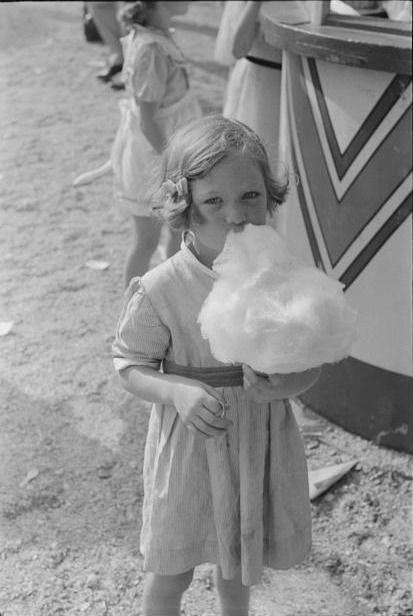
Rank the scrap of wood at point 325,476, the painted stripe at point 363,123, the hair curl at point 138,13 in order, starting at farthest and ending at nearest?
1. the hair curl at point 138,13
2. the scrap of wood at point 325,476
3. the painted stripe at point 363,123

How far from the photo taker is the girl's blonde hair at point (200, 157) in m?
2.08

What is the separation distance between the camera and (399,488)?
11.4 feet

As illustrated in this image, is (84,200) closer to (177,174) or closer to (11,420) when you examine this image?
(11,420)

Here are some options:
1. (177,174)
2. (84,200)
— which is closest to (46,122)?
(84,200)

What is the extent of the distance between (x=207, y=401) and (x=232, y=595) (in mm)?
760

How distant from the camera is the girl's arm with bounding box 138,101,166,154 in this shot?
13.9ft

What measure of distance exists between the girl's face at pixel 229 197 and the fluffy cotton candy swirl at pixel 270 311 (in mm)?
45

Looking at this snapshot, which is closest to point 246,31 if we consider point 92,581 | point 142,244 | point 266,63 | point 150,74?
point 266,63

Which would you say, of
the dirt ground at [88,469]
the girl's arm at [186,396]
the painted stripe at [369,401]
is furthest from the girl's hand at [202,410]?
the painted stripe at [369,401]

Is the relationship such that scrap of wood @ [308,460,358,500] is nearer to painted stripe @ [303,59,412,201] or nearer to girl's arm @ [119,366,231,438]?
painted stripe @ [303,59,412,201]

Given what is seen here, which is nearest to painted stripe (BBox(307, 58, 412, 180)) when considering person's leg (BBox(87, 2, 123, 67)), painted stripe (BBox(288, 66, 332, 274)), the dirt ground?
painted stripe (BBox(288, 66, 332, 274))

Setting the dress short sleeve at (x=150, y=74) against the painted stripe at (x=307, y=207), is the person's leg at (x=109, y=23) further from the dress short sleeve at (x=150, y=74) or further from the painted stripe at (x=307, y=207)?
the painted stripe at (x=307, y=207)

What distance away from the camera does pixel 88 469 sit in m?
3.54

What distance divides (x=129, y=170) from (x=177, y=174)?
2.30 meters
